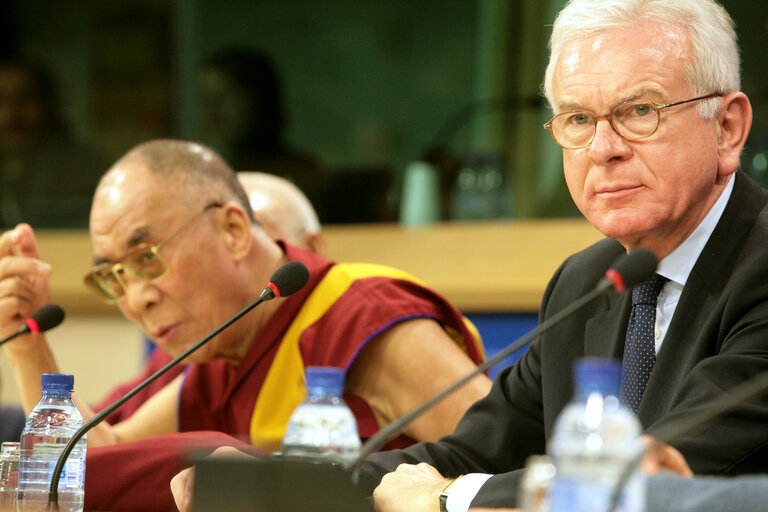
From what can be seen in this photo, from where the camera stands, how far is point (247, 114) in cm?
561

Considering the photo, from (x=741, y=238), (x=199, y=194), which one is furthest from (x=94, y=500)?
(x=741, y=238)

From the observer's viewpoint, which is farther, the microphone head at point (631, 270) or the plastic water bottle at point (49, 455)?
the plastic water bottle at point (49, 455)

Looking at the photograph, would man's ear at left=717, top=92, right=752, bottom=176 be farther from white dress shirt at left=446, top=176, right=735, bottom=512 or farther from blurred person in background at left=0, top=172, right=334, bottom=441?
blurred person in background at left=0, top=172, right=334, bottom=441

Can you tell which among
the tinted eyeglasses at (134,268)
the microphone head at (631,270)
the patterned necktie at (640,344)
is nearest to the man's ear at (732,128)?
the patterned necktie at (640,344)

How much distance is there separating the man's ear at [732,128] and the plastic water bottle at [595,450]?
2.89 feet

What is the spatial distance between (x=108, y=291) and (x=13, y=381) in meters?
2.91

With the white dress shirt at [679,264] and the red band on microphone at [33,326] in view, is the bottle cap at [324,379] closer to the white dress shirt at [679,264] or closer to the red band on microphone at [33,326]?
the white dress shirt at [679,264]

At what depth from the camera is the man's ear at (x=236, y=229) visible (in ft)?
8.79

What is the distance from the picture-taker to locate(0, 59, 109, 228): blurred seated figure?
218 inches

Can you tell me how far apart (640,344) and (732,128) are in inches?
15.7

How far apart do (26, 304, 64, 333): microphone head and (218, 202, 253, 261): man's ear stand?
539mm

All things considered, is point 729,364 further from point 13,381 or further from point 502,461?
point 13,381

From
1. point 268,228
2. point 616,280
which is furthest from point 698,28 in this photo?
point 268,228

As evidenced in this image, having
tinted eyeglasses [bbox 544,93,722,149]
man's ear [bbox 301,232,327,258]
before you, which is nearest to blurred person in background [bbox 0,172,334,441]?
man's ear [bbox 301,232,327,258]
